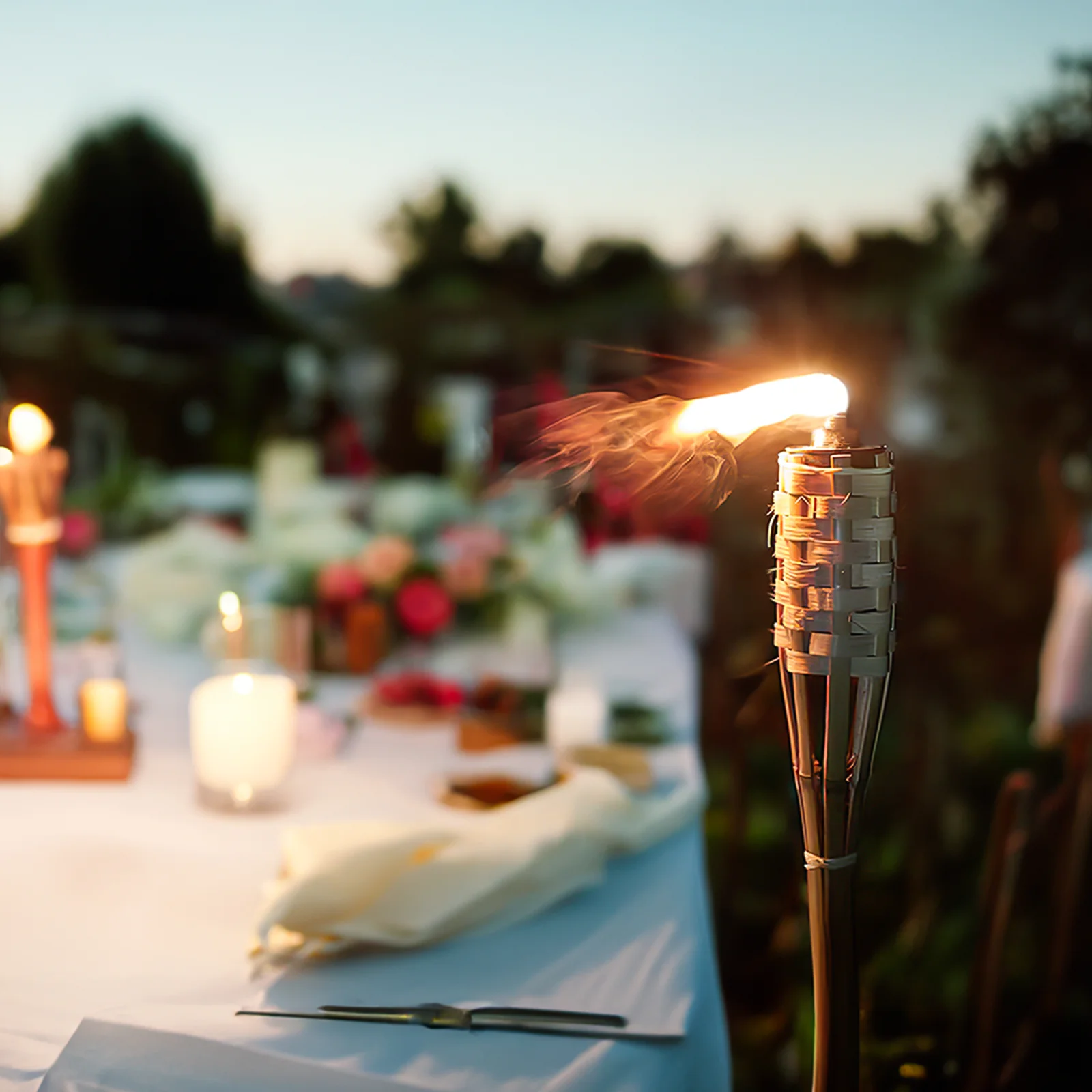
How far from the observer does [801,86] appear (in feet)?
21.7

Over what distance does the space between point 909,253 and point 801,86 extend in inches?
43.7

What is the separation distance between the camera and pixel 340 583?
2.18 m

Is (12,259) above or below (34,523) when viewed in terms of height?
above

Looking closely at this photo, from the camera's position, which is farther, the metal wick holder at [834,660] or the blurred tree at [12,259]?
the blurred tree at [12,259]

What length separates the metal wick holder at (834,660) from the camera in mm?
701

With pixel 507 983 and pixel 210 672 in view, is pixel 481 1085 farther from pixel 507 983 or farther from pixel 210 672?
pixel 210 672

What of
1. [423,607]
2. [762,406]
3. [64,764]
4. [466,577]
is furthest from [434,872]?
[466,577]

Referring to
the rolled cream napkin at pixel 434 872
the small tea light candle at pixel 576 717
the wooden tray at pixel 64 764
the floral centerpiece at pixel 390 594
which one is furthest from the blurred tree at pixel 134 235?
the rolled cream napkin at pixel 434 872

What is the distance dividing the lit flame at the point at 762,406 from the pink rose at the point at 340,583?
1446 mm

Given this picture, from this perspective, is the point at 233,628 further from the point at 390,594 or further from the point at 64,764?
the point at 390,594

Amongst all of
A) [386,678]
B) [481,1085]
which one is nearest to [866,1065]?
[481,1085]

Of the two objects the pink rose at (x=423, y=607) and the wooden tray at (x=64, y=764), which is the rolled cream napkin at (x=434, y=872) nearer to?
the wooden tray at (x=64, y=764)

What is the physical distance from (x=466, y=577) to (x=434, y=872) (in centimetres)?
129

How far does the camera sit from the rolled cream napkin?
38.7 inches
